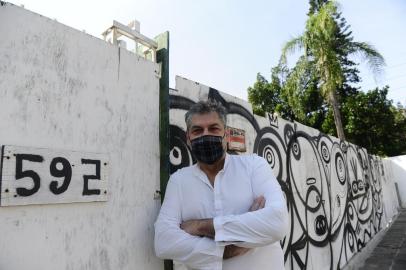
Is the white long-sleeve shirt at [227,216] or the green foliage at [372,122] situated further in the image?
the green foliage at [372,122]

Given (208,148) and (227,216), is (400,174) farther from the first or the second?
(227,216)

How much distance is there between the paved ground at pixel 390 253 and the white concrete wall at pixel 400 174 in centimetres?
661

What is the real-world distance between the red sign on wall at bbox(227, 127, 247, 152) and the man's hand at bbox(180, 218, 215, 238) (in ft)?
4.03

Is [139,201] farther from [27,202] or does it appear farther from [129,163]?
[27,202]

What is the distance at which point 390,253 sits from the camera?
6.19m

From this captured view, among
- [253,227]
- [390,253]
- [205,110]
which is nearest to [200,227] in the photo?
[253,227]

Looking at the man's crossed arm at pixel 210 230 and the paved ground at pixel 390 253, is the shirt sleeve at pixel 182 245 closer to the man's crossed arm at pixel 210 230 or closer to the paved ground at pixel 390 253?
the man's crossed arm at pixel 210 230

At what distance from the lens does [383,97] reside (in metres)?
17.4

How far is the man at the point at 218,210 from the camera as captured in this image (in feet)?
5.29

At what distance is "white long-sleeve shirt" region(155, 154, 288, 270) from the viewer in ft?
5.26

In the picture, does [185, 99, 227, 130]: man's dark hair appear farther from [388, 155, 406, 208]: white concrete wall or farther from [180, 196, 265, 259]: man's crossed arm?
[388, 155, 406, 208]: white concrete wall

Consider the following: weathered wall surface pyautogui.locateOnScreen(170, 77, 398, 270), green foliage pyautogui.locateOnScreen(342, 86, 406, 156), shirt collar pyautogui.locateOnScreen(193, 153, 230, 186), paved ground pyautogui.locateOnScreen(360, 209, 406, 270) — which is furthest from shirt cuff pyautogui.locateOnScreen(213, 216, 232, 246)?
green foliage pyautogui.locateOnScreen(342, 86, 406, 156)

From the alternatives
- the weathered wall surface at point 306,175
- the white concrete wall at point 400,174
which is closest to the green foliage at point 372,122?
the white concrete wall at point 400,174

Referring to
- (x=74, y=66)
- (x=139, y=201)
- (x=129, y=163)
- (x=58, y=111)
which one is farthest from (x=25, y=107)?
(x=139, y=201)
